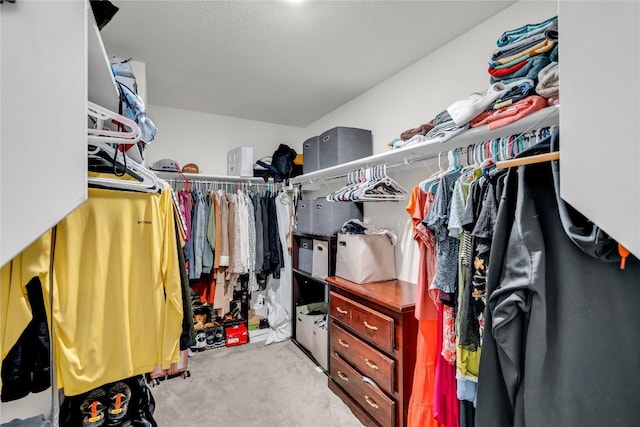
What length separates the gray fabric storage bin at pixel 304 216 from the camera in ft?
9.59

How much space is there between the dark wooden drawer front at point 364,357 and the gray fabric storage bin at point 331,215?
2.67 ft

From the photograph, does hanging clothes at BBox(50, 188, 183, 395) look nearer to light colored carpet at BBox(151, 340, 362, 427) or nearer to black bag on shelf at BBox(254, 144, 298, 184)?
light colored carpet at BBox(151, 340, 362, 427)

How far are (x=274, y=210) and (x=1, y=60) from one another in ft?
9.68

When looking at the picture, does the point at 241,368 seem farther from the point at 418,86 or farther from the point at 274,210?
the point at 418,86

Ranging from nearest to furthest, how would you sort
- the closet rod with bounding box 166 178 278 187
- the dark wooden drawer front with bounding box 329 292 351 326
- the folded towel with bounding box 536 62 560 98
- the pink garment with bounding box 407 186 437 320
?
1. the folded towel with bounding box 536 62 560 98
2. the pink garment with bounding box 407 186 437 320
3. the dark wooden drawer front with bounding box 329 292 351 326
4. the closet rod with bounding box 166 178 278 187

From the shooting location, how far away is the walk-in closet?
1.86 ft

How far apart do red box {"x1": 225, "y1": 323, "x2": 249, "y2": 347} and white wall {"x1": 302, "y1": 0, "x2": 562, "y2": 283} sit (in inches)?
71.9

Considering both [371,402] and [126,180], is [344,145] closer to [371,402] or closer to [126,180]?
[126,180]

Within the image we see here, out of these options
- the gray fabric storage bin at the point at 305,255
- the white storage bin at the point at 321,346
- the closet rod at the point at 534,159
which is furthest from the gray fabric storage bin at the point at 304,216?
the closet rod at the point at 534,159

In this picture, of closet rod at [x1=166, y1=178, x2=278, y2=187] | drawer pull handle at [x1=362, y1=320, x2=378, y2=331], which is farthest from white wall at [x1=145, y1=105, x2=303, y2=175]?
drawer pull handle at [x1=362, y1=320, x2=378, y2=331]

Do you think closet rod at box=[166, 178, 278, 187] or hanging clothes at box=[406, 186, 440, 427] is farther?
closet rod at box=[166, 178, 278, 187]

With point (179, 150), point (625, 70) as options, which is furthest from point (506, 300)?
point (179, 150)

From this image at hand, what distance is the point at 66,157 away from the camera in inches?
23.0

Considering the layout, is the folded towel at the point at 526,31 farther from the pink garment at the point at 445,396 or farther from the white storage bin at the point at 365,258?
the white storage bin at the point at 365,258
